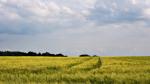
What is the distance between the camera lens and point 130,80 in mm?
18453

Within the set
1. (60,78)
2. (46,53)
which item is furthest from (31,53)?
(60,78)

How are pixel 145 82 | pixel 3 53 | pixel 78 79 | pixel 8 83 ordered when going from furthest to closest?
1. pixel 3 53
2. pixel 78 79
3. pixel 145 82
4. pixel 8 83

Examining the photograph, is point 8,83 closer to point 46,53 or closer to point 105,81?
point 105,81

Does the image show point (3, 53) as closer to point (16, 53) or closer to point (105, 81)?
point (16, 53)

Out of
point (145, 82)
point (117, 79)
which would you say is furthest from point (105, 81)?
point (145, 82)

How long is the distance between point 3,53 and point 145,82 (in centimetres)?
12190

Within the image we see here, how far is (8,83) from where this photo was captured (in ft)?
54.7

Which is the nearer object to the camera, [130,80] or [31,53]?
[130,80]

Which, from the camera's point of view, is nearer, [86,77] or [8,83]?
[8,83]

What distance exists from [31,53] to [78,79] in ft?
387

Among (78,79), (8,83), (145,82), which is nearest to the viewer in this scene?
(8,83)

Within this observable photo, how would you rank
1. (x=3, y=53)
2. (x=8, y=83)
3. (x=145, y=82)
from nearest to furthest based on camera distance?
(x=8, y=83) → (x=145, y=82) → (x=3, y=53)

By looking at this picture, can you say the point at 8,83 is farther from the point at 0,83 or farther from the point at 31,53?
the point at 31,53

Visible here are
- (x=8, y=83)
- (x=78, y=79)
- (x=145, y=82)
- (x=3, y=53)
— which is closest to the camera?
(x=8, y=83)
